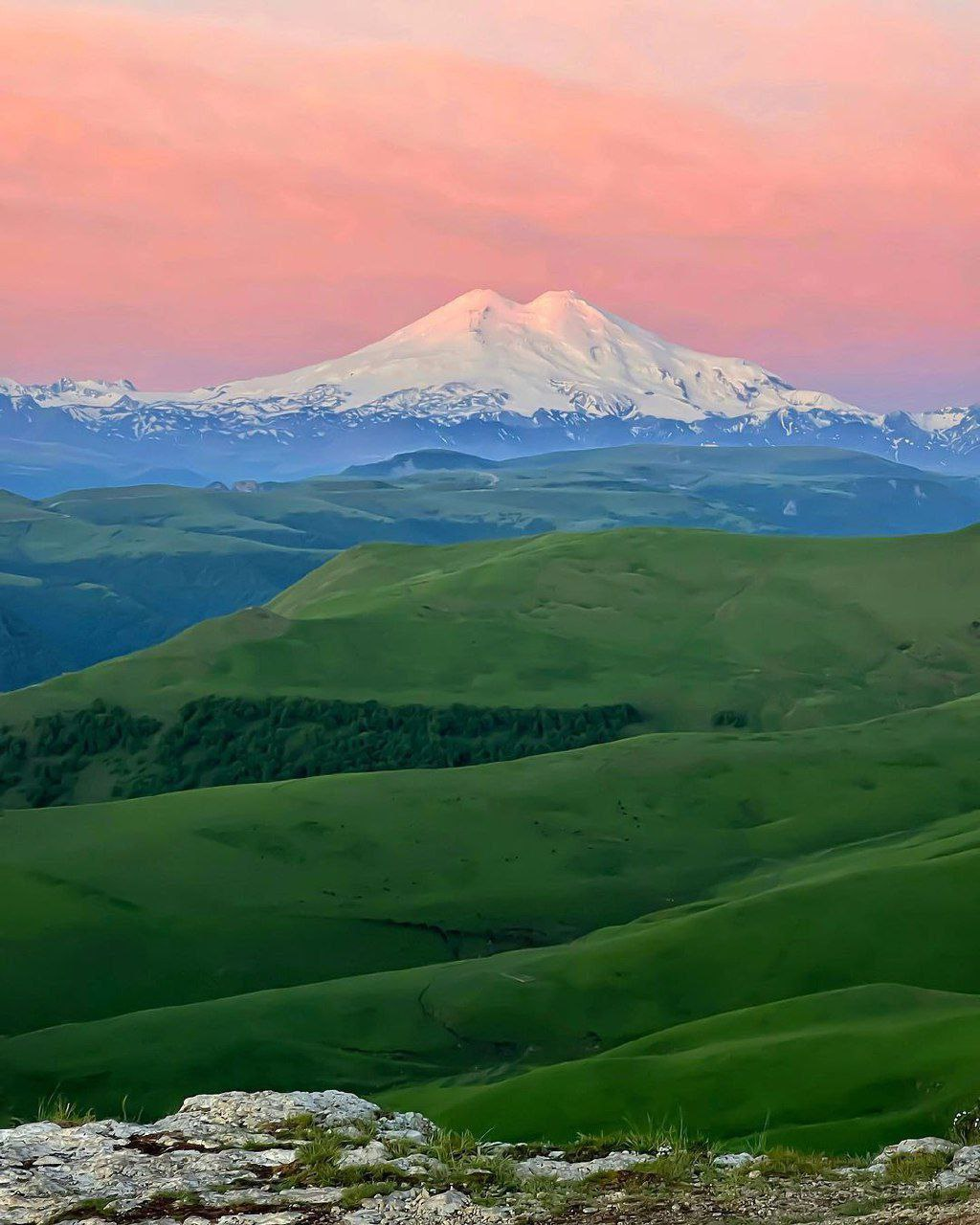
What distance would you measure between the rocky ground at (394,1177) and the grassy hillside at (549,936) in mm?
10161

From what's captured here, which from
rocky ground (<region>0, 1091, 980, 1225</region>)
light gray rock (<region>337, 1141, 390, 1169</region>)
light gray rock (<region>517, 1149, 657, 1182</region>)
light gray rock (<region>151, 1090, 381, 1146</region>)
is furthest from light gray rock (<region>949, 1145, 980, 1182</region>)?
light gray rock (<region>151, 1090, 381, 1146</region>)

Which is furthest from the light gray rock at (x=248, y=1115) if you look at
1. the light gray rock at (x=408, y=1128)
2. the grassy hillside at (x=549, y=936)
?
the grassy hillside at (x=549, y=936)

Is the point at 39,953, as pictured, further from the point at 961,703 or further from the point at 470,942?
the point at 961,703

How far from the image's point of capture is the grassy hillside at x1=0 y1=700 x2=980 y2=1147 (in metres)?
39.9

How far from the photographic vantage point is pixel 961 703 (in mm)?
155625

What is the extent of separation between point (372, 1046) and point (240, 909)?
33.5 metres

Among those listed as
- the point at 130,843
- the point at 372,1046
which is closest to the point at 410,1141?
the point at 372,1046

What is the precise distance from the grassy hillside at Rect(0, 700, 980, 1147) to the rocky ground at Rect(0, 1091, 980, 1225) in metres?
10.2

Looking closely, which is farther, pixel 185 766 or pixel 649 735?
pixel 185 766

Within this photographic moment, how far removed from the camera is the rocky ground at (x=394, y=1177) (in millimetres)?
18500

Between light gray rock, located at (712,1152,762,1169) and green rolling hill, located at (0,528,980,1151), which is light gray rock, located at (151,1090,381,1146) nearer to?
light gray rock, located at (712,1152,762,1169)

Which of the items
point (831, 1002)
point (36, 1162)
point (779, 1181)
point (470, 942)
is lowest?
point (470, 942)

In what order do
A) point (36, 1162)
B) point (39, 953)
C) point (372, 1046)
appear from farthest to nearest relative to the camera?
point (39, 953), point (372, 1046), point (36, 1162)

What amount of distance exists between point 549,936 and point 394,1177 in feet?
270
